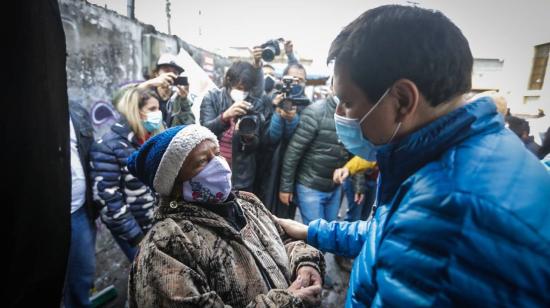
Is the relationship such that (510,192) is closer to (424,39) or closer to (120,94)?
(424,39)

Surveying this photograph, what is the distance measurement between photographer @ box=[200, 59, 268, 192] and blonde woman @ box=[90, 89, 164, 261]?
820mm

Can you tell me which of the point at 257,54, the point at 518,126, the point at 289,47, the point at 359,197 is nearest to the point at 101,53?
the point at 257,54

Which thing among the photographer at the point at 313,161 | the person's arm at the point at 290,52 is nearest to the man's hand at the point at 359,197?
the photographer at the point at 313,161

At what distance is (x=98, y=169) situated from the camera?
231 cm

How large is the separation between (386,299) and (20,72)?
1013mm

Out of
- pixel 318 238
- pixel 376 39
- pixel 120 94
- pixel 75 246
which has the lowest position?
pixel 75 246

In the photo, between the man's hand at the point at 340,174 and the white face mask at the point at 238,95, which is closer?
the man's hand at the point at 340,174

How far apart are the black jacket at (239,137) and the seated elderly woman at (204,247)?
1569 mm

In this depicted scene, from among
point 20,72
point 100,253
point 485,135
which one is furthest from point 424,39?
point 100,253

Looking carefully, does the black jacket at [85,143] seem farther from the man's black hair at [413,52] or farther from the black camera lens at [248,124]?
the man's black hair at [413,52]

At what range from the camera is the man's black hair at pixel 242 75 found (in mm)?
3348

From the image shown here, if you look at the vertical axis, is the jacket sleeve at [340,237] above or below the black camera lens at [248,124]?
below

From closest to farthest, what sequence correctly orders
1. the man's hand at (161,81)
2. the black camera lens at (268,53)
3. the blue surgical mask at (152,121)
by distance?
the blue surgical mask at (152,121), the man's hand at (161,81), the black camera lens at (268,53)

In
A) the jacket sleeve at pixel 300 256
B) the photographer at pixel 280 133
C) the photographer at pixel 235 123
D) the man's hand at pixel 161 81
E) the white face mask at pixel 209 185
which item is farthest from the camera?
the photographer at pixel 235 123
